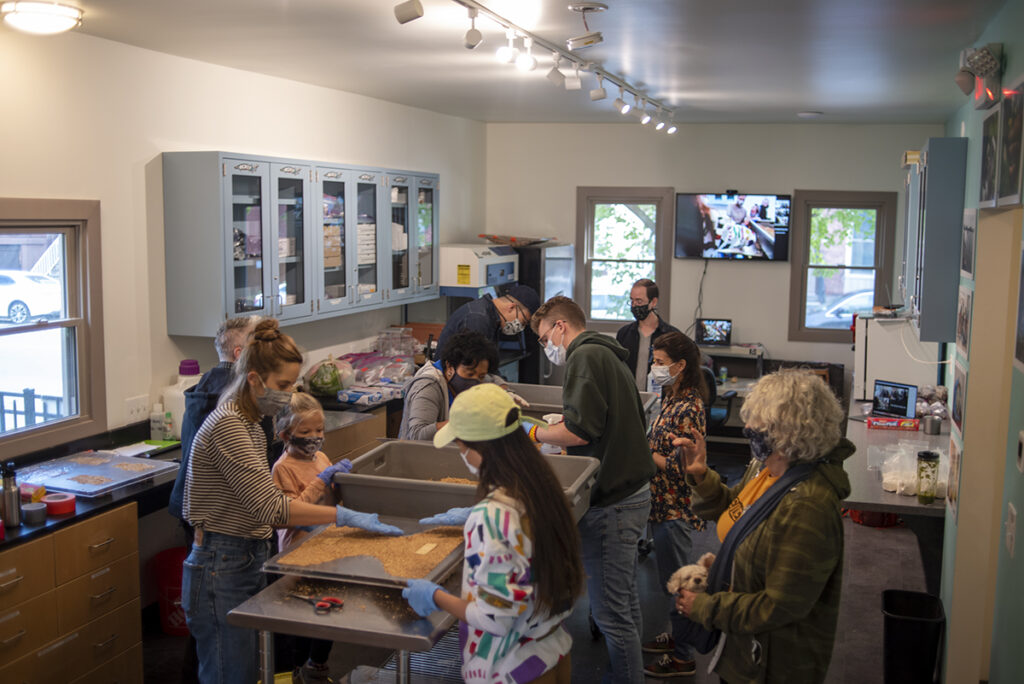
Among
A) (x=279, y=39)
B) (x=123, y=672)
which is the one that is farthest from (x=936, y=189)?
(x=123, y=672)

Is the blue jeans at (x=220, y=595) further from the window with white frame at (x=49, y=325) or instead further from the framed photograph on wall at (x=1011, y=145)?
the framed photograph on wall at (x=1011, y=145)

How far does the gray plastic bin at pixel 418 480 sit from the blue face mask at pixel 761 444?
0.56m

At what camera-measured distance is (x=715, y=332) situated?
8195 mm

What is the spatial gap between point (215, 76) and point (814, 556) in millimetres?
4116

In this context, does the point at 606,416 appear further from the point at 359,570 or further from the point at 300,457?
the point at 359,570

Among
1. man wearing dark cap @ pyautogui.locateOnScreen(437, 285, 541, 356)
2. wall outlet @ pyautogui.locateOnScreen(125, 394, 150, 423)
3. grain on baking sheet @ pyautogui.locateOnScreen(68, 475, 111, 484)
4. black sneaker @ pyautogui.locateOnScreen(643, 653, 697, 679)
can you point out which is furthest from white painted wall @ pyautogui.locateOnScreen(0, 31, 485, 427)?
black sneaker @ pyautogui.locateOnScreen(643, 653, 697, 679)

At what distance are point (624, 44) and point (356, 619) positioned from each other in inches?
113

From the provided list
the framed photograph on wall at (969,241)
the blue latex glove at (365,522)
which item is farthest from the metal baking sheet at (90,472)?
the framed photograph on wall at (969,241)

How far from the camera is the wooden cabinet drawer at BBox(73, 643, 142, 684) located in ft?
11.8

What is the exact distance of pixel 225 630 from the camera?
2.88 meters

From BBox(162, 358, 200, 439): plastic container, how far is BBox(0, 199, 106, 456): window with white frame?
0.37 meters

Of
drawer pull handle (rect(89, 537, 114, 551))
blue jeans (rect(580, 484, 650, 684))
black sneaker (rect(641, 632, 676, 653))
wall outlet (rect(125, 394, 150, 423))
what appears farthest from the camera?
wall outlet (rect(125, 394, 150, 423))

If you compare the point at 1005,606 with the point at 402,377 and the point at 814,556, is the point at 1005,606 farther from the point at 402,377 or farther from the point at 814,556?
the point at 402,377

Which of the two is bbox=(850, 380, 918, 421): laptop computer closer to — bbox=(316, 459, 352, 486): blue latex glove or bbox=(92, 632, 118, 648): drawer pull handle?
bbox=(316, 459, 352, 486): blue latex glove
